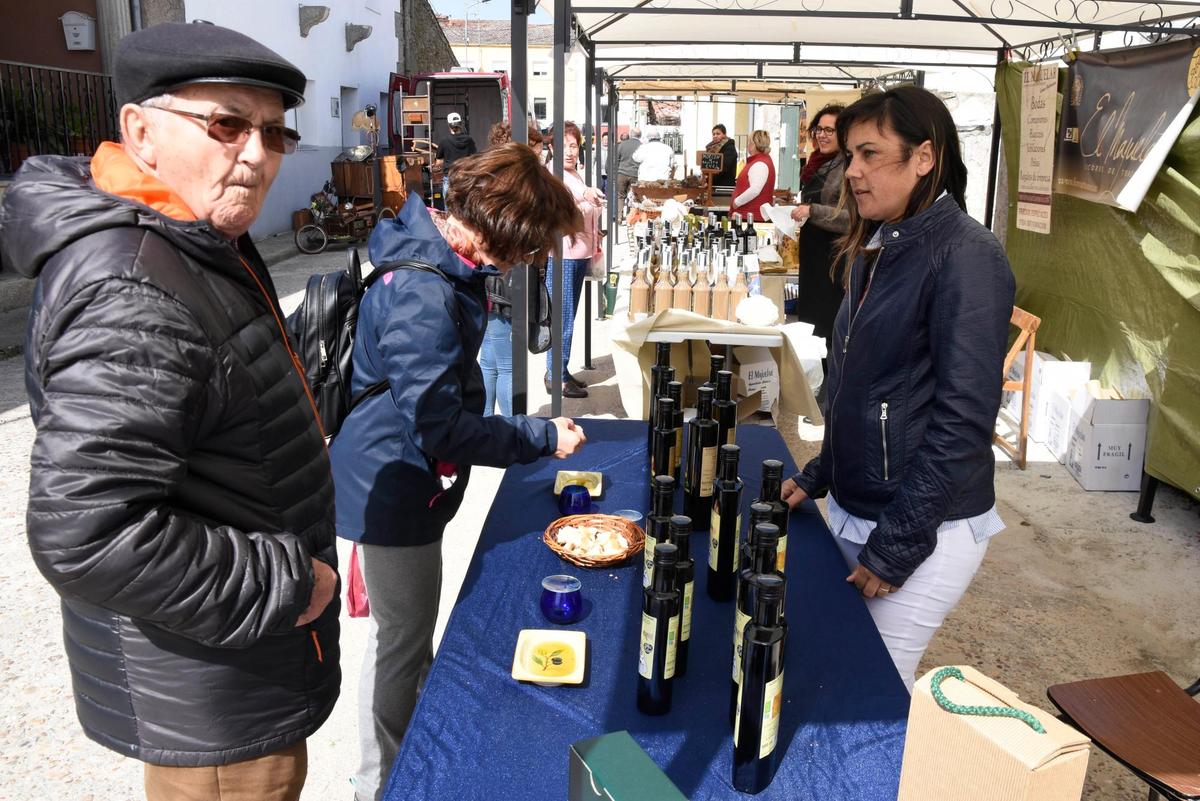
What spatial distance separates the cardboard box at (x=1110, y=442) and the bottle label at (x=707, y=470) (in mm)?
3565

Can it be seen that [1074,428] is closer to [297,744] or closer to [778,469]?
[778,469]

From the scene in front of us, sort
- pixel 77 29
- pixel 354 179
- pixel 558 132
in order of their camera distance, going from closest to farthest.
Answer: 1. pixel 558 132
2. pixel 77 29
3. pixel 354 179

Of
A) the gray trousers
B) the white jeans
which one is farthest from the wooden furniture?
the white jeans

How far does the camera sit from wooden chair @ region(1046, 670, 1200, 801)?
2.00 metres

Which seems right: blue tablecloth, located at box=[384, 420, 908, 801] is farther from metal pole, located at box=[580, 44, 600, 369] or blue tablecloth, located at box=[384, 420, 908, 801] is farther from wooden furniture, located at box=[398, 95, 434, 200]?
wooden furniture, located at box=[398, 95, 434, 200]

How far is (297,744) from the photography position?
151 centimetres

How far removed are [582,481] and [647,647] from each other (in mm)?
1049

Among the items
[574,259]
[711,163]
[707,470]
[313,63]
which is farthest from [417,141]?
[707,470]

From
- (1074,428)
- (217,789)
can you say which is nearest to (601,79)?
(1074,428)

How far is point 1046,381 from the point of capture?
5617 mm

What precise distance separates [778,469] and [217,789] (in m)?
1.09

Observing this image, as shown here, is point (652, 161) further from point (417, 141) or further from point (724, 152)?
point (417, 141)

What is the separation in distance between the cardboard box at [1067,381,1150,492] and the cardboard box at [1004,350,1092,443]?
355mm

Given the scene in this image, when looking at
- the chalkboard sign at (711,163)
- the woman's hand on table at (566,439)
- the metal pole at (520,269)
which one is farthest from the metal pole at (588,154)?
the woman's hand on table at (566,439)
